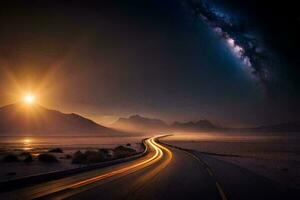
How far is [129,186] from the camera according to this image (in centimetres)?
1436

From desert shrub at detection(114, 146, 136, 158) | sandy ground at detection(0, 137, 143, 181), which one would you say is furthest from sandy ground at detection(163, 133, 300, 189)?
sandy ground at detection(0, 137, 143, 181)

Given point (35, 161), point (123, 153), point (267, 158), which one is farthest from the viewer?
point (123, 153)

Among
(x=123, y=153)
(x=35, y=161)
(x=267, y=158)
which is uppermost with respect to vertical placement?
(x=123, y=153)

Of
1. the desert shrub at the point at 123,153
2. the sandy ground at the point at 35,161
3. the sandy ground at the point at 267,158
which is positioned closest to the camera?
the sandy ground at the point at 267,158

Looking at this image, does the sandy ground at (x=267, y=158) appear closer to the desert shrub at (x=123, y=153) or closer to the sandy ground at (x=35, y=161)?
the desert shrub at (x=123, y=153)

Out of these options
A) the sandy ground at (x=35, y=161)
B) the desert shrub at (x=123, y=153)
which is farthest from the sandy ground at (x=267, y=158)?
the sandy ground at (x=35, y=161)

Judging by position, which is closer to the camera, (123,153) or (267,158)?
(267,158)

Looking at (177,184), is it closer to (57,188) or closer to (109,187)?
(109,187)

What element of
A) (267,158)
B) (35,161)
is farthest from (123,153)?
(267,158)

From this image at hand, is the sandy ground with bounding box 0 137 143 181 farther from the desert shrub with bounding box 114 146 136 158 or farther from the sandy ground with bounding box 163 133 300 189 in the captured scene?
the sandy ground with bounding box 163 133 300 189

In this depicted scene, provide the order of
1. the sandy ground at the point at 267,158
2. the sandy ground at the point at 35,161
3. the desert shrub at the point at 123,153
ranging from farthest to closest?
1. the desert shrub at the point at 123,153
2. the sandy ground at the point at 35,161
3. the sandy ground at the point at 267,158

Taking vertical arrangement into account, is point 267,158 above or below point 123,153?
below

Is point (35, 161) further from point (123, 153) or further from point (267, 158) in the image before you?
point (267, 158)

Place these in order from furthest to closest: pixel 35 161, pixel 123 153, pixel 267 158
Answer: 1. pixel 123 153
2. pixel 267 158
3. pixel 35 161
